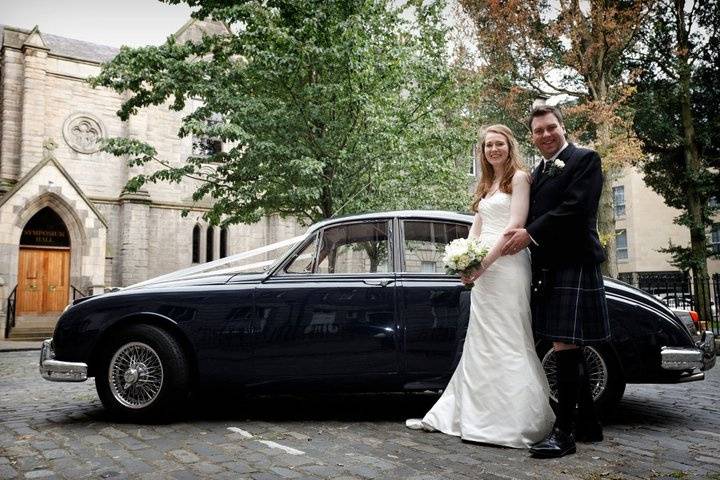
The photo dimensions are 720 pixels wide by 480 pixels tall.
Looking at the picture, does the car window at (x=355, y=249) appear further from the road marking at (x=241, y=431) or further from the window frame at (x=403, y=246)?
the road marking at (x=241, y=431)

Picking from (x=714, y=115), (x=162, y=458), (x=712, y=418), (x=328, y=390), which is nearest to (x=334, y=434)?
(x=328, y=390)

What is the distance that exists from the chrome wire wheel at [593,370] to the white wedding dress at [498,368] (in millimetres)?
674

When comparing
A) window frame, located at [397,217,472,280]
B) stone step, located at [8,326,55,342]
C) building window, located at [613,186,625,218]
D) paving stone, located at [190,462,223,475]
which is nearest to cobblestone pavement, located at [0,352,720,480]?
paving stone, located at [190,462,223,475]

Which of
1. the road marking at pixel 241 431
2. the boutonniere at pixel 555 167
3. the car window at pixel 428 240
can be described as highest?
the boutonniere at pixel 555 167

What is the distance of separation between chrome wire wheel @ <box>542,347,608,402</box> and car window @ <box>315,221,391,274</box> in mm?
1589

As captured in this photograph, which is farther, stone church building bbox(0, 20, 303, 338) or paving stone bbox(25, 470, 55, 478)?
stone church building bbox(0, 20, 303, 338)

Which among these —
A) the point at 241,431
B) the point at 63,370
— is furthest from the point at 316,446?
the point at 63,370

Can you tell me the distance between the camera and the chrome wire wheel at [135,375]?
4.57 m

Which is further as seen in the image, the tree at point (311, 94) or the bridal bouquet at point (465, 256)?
the tree at point (311, 94)

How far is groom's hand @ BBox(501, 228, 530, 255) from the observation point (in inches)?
143

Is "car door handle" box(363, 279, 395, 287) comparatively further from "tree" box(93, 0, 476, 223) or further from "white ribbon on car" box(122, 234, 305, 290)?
"tree" box(93, 0, 476, 223)

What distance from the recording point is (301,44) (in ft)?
36.3

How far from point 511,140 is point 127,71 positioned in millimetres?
10300

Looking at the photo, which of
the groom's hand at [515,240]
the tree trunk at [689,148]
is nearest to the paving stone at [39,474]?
the groom's hand at [515,240]
